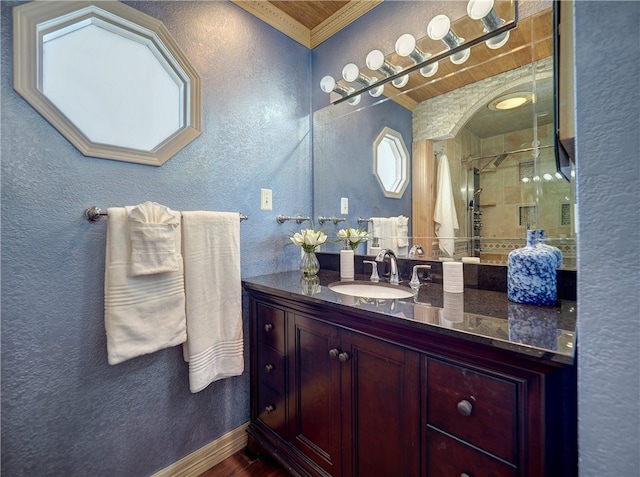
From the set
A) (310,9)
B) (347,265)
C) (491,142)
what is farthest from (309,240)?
(310,9)

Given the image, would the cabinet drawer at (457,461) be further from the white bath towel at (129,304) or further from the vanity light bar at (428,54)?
the vanity light bar at (428,54)

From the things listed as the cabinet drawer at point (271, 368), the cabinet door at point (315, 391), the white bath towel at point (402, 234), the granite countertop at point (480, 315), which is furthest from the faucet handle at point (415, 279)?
the cabinet drawer at point (271, 368)

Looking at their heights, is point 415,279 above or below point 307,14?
below

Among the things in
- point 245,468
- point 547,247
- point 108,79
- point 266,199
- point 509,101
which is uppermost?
point 108,79

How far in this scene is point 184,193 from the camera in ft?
4.15

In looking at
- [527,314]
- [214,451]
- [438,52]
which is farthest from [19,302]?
[438,52]

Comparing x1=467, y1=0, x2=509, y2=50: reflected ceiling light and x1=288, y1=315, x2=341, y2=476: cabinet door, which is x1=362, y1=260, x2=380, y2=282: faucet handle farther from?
x1=467, y1=0, x2=509, y2=50: reflected ceiling light

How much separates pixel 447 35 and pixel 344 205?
94 centimetres

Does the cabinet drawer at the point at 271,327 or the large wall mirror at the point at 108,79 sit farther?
the cabinet drawer at the point at 271,327

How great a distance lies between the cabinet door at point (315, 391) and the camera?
98cm

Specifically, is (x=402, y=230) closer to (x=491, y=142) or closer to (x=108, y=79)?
(x=491, y=142)

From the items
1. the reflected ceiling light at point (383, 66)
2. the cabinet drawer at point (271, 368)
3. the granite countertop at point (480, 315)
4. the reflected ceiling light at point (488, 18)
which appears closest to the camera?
the granite countertop at point (480, 315)

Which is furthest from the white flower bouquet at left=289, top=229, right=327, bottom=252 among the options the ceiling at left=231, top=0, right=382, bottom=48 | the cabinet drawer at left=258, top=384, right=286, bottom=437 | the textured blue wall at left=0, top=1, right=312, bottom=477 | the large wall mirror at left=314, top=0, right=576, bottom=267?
the ceiling at left=231, top=0, right=382, bottom=48

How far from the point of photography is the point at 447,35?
1226mm
